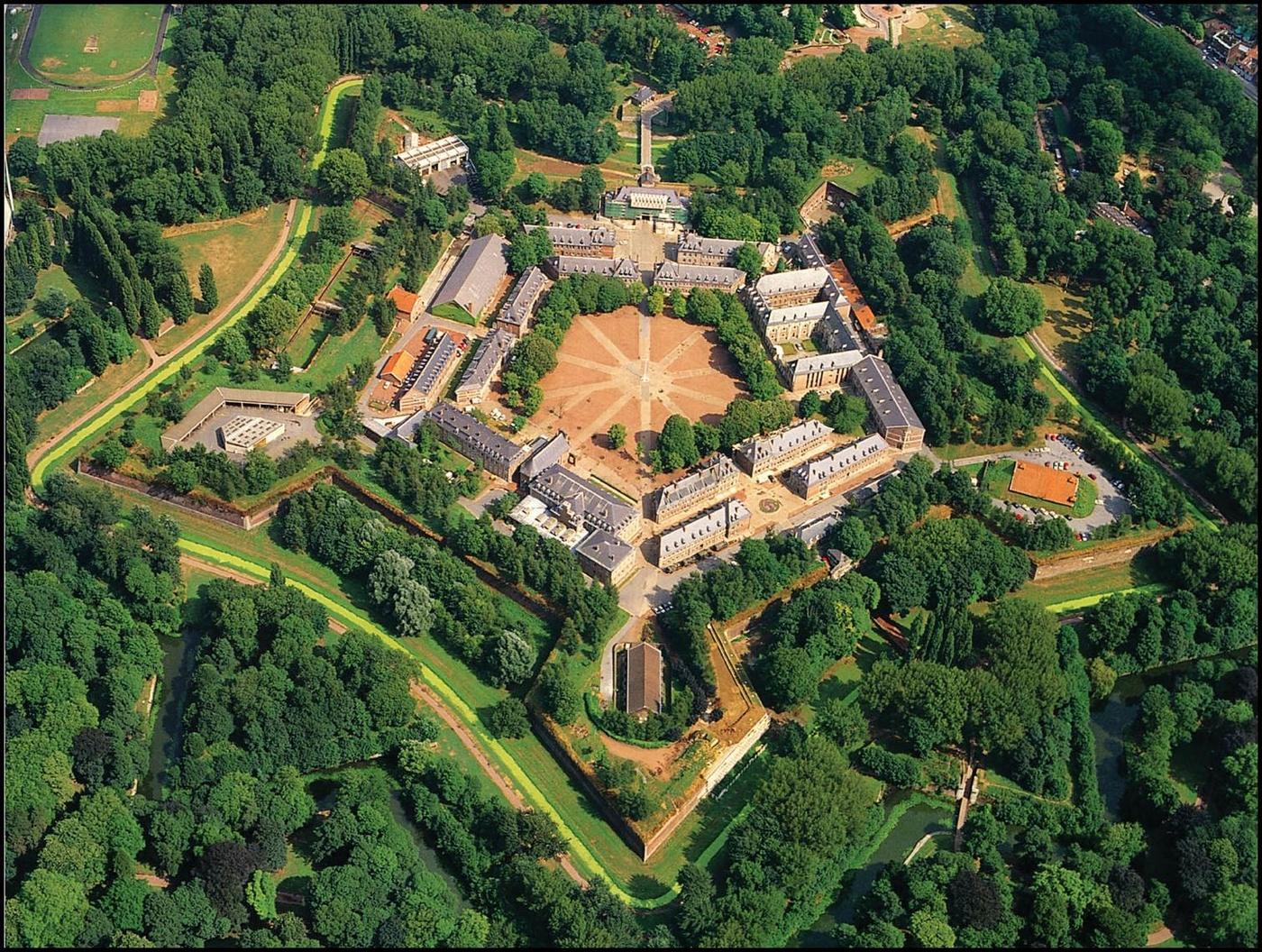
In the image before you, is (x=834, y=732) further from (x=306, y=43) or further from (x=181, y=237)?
(x=306, y=43)

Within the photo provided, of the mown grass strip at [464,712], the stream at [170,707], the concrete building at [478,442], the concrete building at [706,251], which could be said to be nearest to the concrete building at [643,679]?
the mown grass strip at [464,712]

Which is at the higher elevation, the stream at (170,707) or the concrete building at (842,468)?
the concrete building at (842,468)

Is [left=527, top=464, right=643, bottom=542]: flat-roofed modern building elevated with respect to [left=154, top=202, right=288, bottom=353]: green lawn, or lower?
elevated

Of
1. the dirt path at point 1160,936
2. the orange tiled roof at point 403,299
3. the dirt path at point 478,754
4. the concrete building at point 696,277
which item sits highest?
the concrete building at point 696,277

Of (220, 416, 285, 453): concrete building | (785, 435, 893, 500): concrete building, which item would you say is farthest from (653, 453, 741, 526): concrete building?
(220, 416, 285, 453): concrete building

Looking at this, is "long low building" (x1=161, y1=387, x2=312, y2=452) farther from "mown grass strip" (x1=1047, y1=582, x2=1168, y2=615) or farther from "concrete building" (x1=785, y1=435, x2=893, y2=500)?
"mown grass strip" (x1=1047, y1=582, x2=1168, y2=615)

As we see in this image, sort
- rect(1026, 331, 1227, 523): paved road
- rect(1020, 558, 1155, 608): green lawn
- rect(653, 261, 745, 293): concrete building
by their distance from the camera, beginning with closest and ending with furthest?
1. rect(1020, 558, 1155, 608): green lawn
2. rect(1026, 331, 1227, 523): paved road
3. rect(653, 261, 745, 293): concrete building

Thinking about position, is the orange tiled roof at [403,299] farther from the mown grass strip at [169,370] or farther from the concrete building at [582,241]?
the concrete building at [582,241]

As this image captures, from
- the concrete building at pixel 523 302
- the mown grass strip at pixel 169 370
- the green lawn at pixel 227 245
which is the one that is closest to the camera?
the mown grass strip at pixel 169 370
